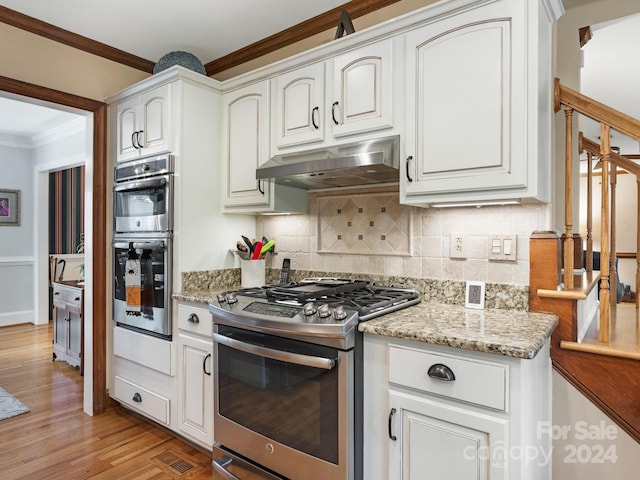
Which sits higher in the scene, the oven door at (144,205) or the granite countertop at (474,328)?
the oven door at (144,205)

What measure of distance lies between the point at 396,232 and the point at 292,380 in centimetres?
97

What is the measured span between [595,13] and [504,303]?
1.58m

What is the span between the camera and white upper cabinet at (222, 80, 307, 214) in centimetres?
238

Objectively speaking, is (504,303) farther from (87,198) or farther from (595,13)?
(87,198)

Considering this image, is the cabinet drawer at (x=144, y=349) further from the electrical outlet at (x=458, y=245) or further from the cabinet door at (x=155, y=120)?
the electrical outlet at (x=458, y=245)

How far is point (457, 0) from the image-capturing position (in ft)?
5.41

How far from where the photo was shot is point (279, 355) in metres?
1.63

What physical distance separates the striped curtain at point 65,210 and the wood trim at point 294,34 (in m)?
4.26

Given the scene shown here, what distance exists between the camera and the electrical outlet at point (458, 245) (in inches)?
77.2

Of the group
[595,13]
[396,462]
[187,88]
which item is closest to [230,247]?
Answer: [187,88]

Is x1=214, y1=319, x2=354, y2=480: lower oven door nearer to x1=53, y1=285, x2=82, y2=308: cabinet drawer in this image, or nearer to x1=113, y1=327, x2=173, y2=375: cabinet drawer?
x1=113, y1=327, x2=173, y2=375: cabinet drawer

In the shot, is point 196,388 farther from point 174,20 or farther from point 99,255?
point 174,20

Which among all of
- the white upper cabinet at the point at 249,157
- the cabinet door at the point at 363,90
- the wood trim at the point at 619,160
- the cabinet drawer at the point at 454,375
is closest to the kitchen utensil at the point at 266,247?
the white upper cabinet at the point at 249,157

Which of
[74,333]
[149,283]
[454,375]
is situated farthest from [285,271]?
[74,333]
